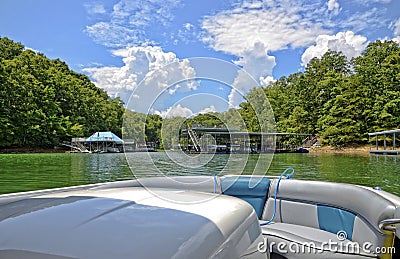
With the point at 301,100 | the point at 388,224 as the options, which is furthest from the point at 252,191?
the point at 301,100

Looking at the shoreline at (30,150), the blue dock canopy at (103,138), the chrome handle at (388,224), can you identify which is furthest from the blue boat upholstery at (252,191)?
the shoreline at (30,150)

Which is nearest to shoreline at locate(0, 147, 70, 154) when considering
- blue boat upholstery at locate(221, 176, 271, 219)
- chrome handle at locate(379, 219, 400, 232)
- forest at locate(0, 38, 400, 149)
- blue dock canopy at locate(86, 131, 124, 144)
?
forest at locate(0, 38, 400, 149)

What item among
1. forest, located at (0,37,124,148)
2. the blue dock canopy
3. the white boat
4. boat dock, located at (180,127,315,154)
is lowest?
the white boat

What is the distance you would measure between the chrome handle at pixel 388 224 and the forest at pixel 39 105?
29.5 m

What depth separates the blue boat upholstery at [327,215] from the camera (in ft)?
6.05

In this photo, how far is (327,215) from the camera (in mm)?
2361

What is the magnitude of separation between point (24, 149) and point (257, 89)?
35416 millimetres

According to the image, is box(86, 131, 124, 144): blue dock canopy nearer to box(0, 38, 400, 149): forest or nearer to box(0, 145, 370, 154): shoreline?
box(0, 38, 400, 149): forest

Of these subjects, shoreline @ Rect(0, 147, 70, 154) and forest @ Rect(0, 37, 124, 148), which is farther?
shoreline @ Rect(0, 147, 70, 154)

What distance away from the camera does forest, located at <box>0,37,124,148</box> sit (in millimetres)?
31031

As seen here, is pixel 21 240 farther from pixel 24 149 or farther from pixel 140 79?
pixel 24 149

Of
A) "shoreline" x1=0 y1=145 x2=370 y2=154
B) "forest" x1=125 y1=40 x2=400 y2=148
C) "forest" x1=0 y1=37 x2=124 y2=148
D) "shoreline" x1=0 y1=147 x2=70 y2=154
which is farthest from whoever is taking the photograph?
"shoreline" x1=0 y1=147 x2=70 y2=154

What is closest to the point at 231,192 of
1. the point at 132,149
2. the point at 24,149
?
the point at 132,149

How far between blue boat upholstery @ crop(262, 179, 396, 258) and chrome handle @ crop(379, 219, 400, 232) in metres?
0.04
